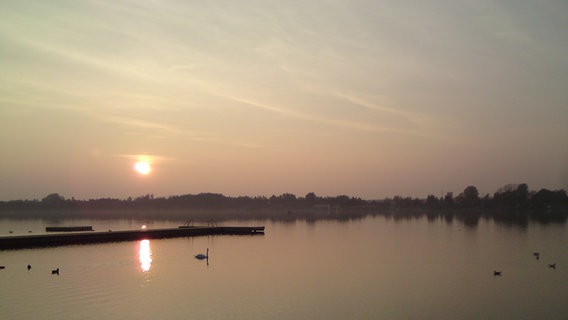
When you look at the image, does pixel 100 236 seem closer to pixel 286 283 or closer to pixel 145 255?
pixel 145 255

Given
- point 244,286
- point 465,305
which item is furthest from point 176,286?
point 465,305

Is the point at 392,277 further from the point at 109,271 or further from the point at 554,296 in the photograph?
the point at 109,271

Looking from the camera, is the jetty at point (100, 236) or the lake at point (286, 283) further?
the jetty at point (100, 236)

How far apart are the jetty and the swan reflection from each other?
477 centimetres

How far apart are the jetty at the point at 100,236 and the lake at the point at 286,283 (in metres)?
3.50

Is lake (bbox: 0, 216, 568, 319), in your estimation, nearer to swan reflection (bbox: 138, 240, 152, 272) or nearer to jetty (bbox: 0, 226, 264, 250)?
swan reflection (bbox: 138, 240, 152, 272)

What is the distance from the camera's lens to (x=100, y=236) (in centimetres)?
7162

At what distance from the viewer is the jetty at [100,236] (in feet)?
201

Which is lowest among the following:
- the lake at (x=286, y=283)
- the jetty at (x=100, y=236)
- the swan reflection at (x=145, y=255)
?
the lake at (x=286, y=283)

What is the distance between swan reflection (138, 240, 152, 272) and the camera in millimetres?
46544

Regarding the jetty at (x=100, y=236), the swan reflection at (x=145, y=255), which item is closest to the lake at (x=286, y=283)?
the swan reflection at (x=145, y=255)

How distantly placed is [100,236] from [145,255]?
62.9ft

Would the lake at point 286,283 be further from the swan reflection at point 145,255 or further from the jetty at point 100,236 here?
the jetty at point 100,236

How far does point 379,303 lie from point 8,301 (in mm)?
21844
